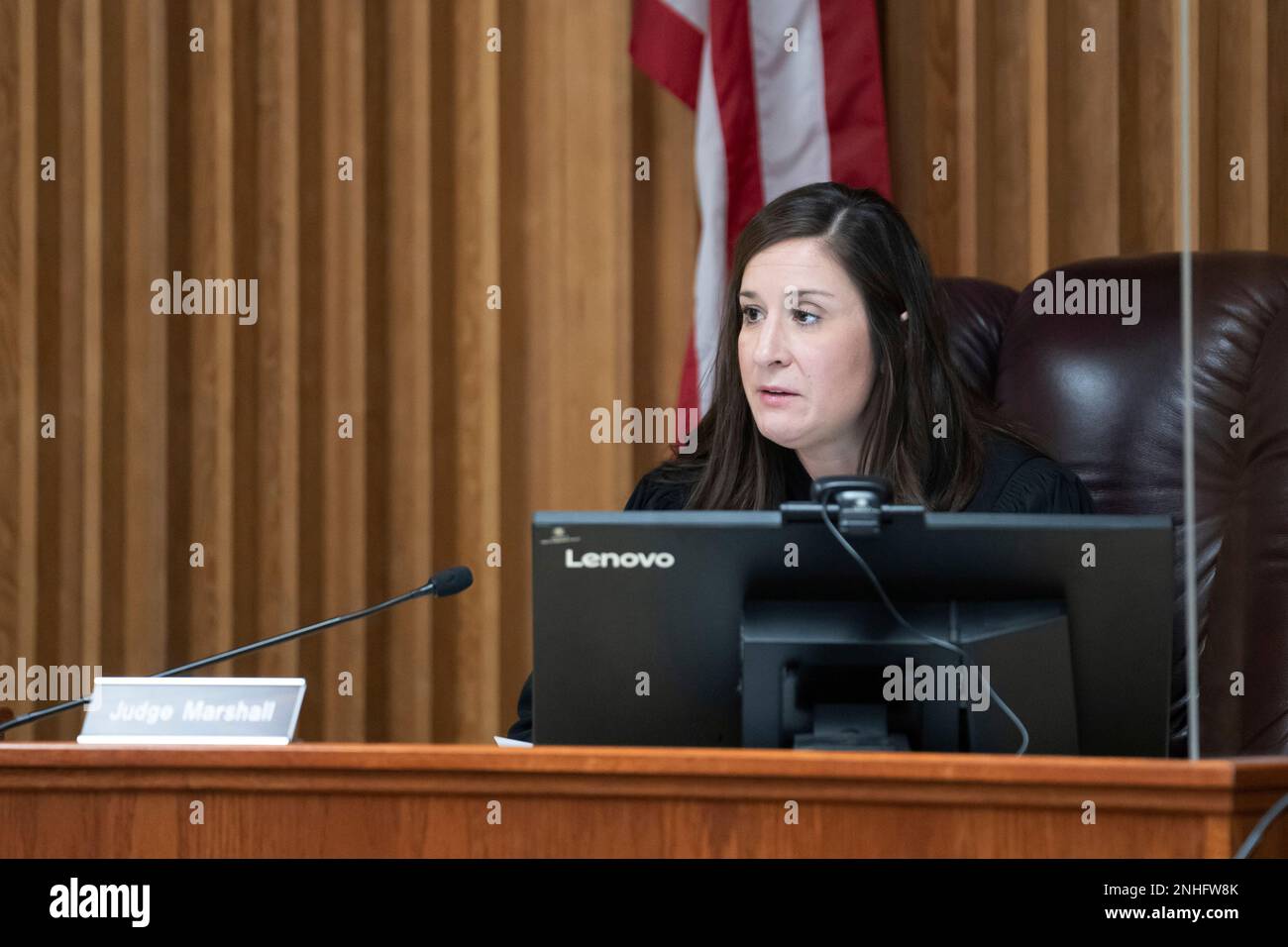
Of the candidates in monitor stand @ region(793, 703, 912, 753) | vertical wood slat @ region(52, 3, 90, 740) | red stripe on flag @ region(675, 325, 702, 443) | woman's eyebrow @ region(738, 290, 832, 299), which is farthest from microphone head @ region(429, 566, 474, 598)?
vertical wood slat @ region(52, 3, 90, 740)

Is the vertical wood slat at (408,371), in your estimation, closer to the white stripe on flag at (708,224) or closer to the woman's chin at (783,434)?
the white stripe on flag at (708,224)

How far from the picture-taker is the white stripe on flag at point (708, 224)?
271 cm

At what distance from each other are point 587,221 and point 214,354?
2.61 feet

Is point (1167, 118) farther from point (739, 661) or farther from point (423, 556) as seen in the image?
point (739, 661)

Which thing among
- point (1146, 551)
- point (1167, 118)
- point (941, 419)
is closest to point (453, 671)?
point (941, 419)

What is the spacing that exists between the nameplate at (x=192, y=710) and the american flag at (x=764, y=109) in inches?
64.7

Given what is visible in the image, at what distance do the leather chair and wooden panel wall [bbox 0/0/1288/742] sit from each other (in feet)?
2.33

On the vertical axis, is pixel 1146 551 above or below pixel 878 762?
above

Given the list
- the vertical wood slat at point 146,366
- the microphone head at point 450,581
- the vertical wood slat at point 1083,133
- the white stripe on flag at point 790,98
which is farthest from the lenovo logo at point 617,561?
the vertical wood slat at point 146,366

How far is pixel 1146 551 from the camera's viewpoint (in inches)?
44.2

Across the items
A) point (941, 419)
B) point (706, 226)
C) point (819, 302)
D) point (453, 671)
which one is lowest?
point (453, 671)

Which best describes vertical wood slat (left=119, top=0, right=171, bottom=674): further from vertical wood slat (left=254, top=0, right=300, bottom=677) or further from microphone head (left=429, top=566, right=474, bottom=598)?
microphone head (left=429, top=566, right=474, bottom=598)
